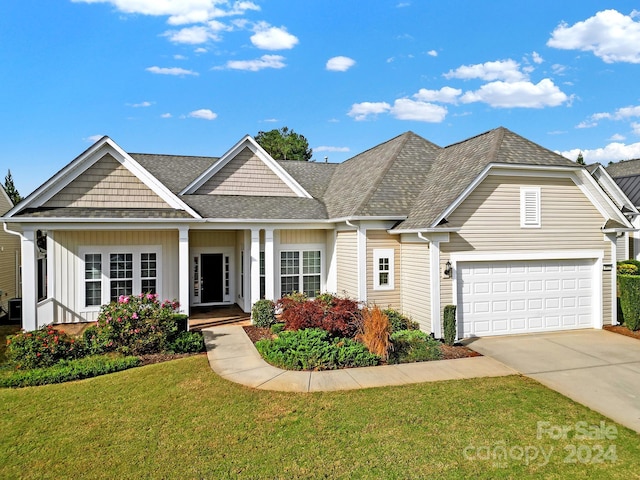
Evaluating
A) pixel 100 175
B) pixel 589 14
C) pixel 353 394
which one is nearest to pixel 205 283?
pixel 100 175

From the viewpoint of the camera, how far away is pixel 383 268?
13406 millimetres

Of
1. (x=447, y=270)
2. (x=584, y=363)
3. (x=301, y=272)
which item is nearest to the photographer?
(x=584, y=363)

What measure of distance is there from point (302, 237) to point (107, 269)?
22.6 ft

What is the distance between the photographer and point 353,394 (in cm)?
761

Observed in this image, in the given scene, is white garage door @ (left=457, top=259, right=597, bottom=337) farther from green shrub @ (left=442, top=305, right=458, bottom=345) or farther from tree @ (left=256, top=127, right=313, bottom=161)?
tree @ (left=256, top=127, right=313, bottom=161)

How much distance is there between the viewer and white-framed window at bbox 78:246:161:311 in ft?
46.7

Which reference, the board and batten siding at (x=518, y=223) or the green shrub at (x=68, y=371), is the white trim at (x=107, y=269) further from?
the board and batten siding at (x=518, y=223)

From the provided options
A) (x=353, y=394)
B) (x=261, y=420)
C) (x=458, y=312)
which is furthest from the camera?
(x=458, y=312)

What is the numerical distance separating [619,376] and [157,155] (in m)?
18.0

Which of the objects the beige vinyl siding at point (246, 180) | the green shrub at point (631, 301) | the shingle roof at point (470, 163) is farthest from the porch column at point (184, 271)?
the green shrub at point (631, 301)

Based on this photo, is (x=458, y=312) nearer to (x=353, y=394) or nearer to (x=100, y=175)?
(x=353, y=394)

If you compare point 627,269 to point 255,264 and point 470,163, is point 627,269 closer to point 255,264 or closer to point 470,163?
point 470,163

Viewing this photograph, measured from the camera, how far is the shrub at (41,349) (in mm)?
9383

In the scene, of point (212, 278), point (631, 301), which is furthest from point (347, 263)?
point (631, 301)
